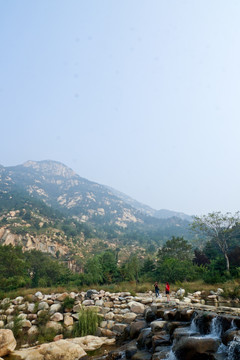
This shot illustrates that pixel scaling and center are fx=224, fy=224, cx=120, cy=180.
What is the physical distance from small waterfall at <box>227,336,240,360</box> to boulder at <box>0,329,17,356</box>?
866cm

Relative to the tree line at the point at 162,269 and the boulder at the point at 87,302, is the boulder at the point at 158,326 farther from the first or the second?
the tree line at the point at 162,269

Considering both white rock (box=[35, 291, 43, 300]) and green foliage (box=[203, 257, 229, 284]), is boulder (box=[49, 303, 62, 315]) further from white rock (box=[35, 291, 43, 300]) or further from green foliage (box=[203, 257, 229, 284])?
green foliage (box=[203, 257, 229, 284])

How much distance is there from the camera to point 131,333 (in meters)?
9.88

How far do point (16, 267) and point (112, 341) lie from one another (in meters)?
22.1

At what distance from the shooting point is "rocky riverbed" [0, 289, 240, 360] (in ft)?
21.6

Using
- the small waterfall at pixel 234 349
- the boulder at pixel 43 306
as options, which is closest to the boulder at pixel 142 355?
the small waterfall at pixel 234 349

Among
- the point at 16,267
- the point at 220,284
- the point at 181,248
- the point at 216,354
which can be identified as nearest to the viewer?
the point at 216,354

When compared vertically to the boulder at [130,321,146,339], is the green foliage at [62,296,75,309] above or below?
below

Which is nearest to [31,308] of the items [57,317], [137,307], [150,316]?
[57,317]

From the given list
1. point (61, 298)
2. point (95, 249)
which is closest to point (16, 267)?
point (61, 298)

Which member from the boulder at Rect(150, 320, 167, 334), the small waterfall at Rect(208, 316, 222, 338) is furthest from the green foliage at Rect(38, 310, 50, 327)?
the small waterfall at Rect(208, 316, 222, 338)

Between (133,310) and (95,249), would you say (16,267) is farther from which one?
(95,249)

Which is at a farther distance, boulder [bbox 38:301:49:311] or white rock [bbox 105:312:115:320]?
boulder [bbox 38:301:49:311]

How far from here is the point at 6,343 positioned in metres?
9.48
